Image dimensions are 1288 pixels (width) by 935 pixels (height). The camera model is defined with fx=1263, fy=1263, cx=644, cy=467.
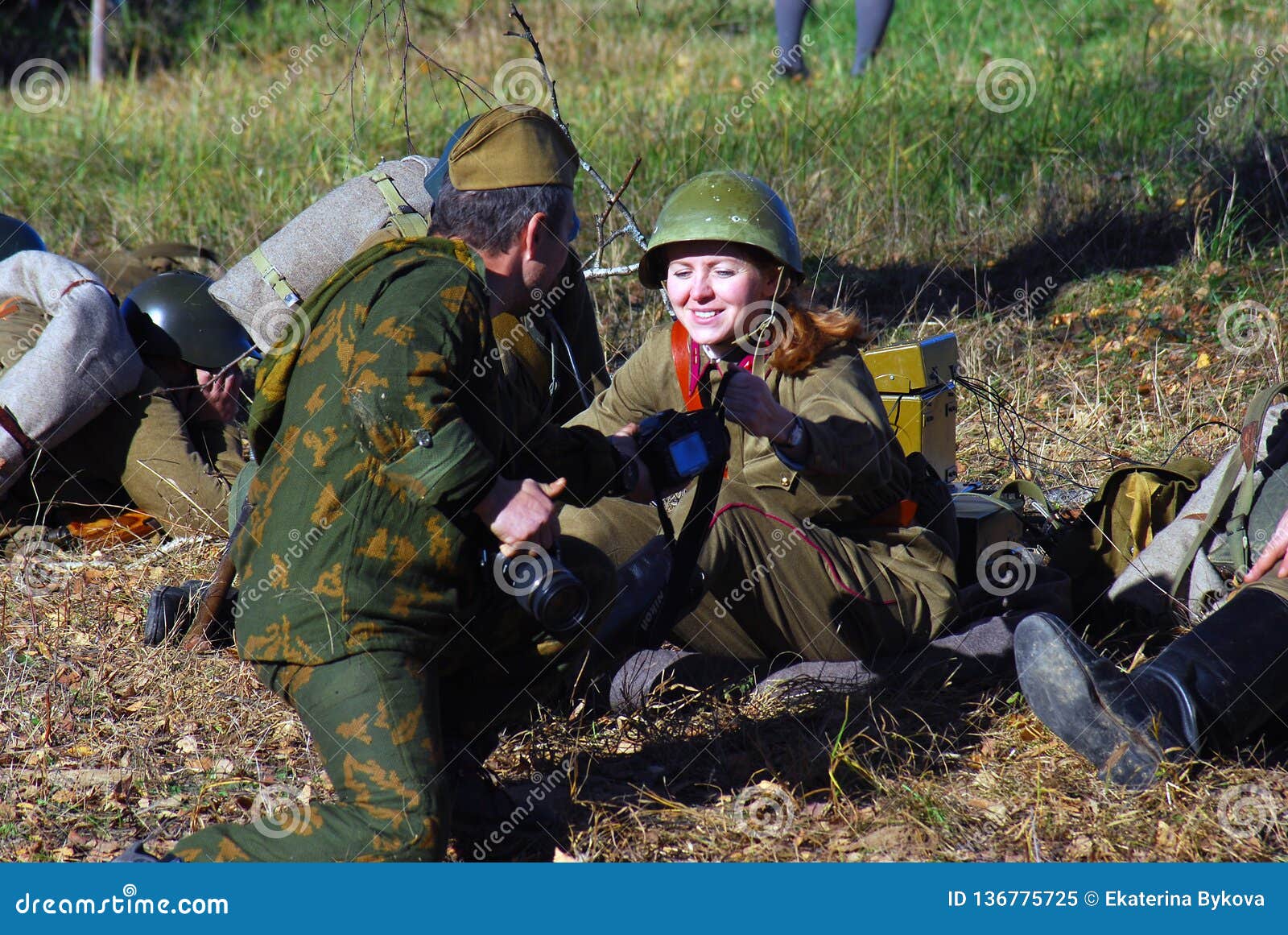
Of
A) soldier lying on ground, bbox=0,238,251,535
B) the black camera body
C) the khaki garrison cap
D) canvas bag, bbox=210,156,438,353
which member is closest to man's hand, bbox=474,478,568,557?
the black camera body

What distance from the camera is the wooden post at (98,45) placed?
14.4 m

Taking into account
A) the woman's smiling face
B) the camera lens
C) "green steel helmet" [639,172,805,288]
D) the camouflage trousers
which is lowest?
the camouflage trousers

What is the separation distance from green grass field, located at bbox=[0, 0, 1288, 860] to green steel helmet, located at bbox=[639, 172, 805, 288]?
139 centimetres

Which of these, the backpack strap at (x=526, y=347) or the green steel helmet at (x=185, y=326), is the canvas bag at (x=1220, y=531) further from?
the green steel helmet at (x=185, y=326)

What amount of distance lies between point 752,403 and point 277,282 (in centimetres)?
187

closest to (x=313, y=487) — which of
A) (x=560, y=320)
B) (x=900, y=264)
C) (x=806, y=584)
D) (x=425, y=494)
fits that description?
(x=425, y=494)

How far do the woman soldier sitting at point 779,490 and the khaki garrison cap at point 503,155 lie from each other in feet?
2.87

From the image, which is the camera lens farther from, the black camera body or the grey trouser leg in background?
the grey trouser leg in background

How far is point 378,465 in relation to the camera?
2656 millimetres

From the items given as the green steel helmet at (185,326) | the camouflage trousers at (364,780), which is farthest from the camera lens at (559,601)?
the green steel helmet at (185,326)

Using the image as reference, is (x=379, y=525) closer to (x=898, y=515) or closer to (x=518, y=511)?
(x=518, y=511)

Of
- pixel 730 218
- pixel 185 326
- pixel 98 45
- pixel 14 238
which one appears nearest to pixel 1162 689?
pixel 730 218

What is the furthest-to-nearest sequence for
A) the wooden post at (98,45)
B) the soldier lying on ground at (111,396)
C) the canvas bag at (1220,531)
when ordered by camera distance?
the wooden post at (98,45), the soldier lying on ground at (111,396), the canvas bag at (1220,531)

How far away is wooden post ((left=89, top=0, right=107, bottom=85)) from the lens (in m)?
14.4
